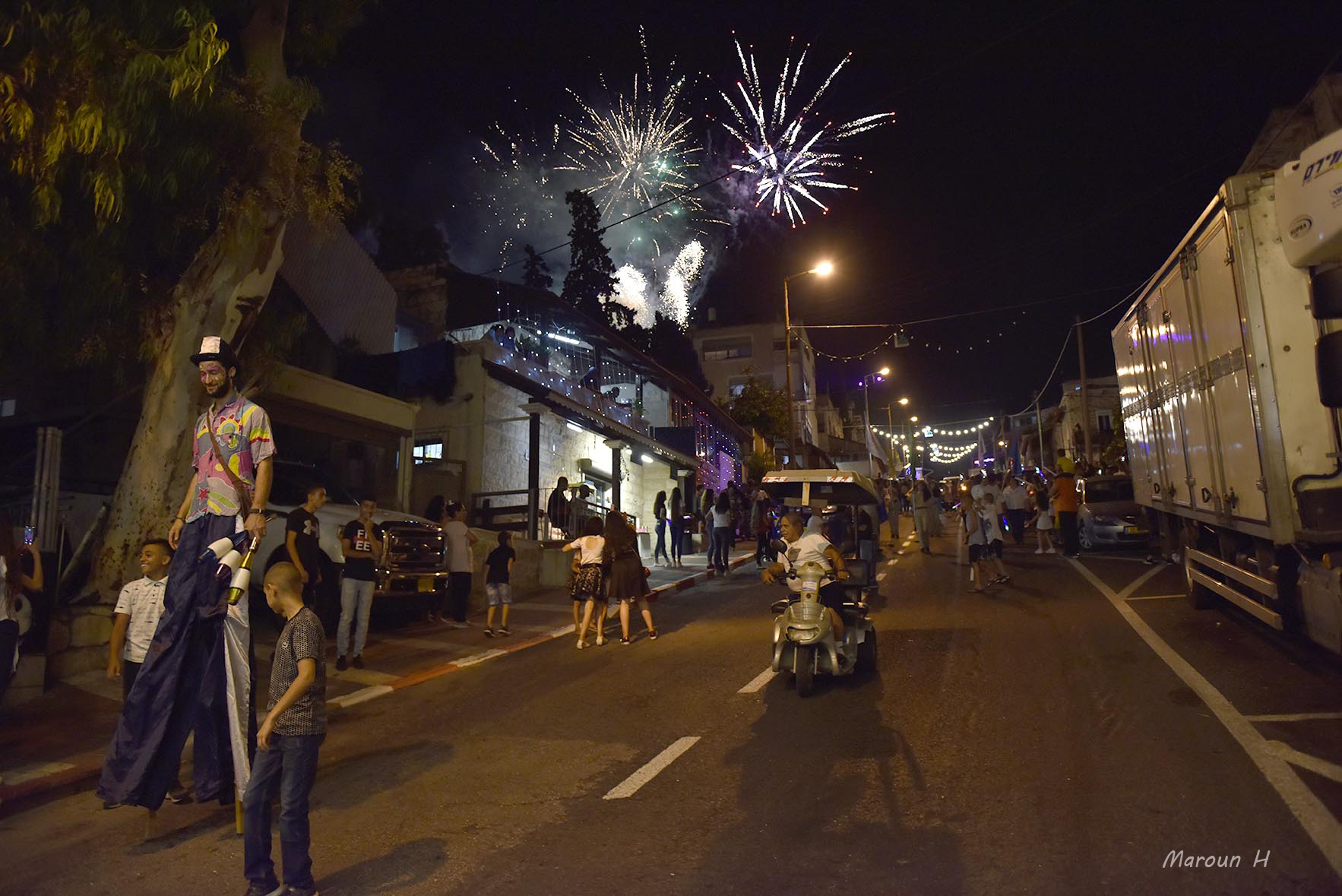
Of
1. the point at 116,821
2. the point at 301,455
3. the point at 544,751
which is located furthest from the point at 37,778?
the point at 301,455

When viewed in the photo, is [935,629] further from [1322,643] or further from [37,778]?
[37,778]

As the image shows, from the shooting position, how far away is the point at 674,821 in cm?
436

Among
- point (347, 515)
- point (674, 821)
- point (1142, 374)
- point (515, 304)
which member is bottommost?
point (674, 821)

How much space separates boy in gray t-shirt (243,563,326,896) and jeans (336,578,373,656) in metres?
5.80

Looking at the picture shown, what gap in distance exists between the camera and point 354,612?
30.6 ft

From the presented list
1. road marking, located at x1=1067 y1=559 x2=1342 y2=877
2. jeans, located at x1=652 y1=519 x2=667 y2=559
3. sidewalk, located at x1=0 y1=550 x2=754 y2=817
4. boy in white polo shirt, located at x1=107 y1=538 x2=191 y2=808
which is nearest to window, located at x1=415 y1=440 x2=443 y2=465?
jeans, located at x1=652 y1=519 x2=667 y2=559

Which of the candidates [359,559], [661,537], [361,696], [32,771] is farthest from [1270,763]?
[661,537]

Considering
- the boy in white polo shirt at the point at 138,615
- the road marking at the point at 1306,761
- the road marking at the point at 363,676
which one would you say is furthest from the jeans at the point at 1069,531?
the boy in white polo shirt at the point at 138,615

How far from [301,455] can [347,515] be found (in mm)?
6491

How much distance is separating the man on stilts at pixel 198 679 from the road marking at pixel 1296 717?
6242mm

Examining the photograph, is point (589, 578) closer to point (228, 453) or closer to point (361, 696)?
point (361, 696)

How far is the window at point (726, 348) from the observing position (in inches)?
2132

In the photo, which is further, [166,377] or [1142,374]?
Answer: [1142,374]

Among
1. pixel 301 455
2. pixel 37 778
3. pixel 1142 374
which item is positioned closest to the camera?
pixel 37 778
